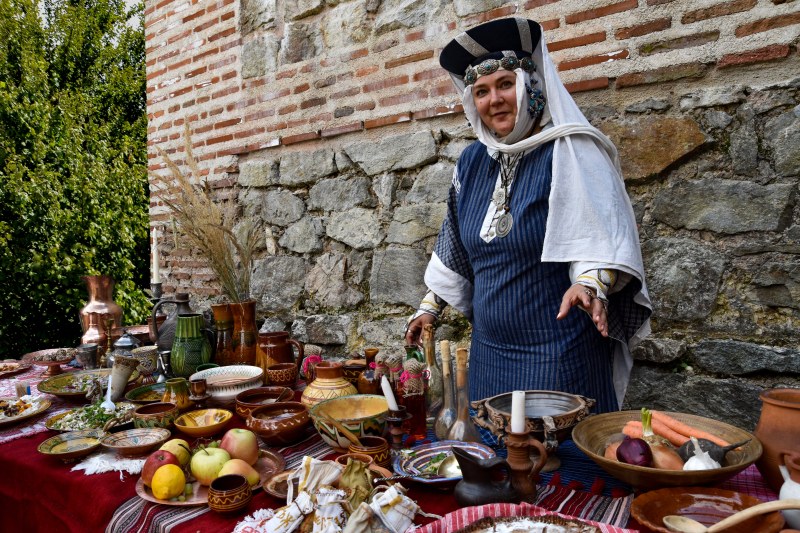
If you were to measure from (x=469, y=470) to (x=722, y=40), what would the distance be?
2.03 meters

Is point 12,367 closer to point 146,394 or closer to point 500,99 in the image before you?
point 146,394

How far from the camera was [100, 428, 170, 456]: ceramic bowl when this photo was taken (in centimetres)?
176

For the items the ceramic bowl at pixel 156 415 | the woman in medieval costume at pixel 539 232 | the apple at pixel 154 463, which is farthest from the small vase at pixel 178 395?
the woman in medieval costume at pixel 539 232

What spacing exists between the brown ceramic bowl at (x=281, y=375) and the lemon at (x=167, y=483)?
2.92ft

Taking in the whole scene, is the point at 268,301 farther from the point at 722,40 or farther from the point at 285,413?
the point at 722,40

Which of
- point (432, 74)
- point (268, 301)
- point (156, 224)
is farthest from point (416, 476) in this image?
point (156, 224)

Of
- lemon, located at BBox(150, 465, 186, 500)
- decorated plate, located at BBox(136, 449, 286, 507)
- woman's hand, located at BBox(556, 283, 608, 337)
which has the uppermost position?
woman's hand, located at BBox(556, 283, 608, 337)

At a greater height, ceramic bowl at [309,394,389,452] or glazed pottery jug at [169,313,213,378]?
glazed pottery jug at [169,313,213,378]

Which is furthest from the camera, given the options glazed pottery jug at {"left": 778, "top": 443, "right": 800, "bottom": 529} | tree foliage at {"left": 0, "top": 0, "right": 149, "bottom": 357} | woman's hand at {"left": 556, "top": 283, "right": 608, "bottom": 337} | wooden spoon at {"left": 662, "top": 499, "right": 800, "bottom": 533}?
tree foliage at {"left": 0, "top": 0, "right": 149, "bottom": 357}

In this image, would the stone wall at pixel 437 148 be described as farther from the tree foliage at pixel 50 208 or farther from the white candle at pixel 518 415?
the tree foliage at pixel 50 208

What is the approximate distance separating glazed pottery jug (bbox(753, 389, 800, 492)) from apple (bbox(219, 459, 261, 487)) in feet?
4.07

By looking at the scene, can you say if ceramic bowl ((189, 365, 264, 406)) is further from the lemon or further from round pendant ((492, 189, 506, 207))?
round pendant ((492, 189, 506, 207))

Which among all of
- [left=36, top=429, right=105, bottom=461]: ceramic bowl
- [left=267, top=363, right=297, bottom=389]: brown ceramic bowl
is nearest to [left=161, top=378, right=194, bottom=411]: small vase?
[left=36, top=429, right=105, bottom=461]: ceramic bowl

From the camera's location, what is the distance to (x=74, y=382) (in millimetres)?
2607
